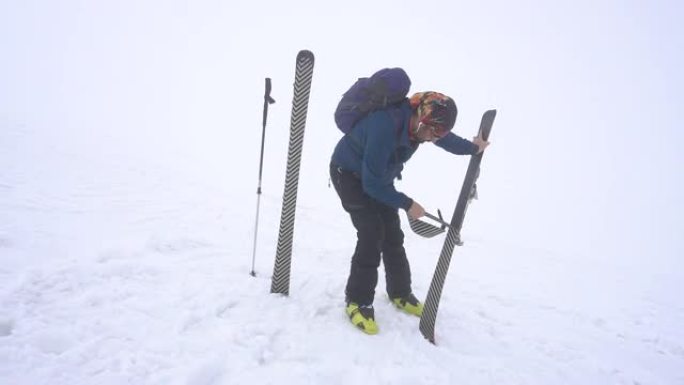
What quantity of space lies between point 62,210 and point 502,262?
7.50 meters

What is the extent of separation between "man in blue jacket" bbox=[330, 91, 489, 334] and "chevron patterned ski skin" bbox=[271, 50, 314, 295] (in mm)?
412

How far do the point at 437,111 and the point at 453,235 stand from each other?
130 centimetres

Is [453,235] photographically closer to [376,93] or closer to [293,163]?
[376,93]

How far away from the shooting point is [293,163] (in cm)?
433

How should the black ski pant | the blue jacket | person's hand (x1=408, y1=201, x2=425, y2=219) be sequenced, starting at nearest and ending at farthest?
the blue jacket, person's hand (x1=408, y1=201, x2=425, y2=219), the black ski pant

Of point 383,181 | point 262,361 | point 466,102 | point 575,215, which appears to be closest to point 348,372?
point 262,361

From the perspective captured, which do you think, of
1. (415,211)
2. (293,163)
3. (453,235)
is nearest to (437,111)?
(415,211)

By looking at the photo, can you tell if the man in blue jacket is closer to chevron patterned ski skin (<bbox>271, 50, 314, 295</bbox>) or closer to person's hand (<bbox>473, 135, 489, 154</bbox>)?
person's hand (<bbox>473, 135, 489, 154</bbox>)

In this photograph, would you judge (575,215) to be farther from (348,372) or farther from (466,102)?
(466,102)

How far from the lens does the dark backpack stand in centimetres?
377

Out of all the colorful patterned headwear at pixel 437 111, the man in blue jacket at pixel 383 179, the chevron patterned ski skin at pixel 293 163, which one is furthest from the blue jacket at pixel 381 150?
the chevron patterned ski skin at pixel 293 163

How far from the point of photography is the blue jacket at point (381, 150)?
370 cm

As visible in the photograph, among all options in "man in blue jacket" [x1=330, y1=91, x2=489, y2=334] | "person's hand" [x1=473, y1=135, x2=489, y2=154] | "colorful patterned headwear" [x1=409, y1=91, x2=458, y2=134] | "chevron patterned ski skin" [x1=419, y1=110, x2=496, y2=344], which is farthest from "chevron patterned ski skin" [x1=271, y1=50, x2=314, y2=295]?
"person's hand" [x1=473, y1=135, x2=489, y2=154]

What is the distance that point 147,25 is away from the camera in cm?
11050
